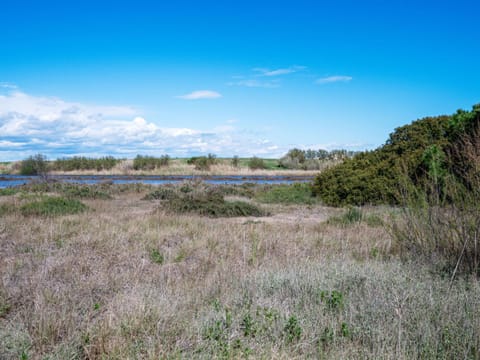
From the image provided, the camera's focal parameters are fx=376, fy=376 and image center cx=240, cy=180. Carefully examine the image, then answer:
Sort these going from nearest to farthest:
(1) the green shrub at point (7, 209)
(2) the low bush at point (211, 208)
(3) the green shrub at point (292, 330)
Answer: (3) the green shrub at point (292, 330), (1) the green shrub at point (7, 209), (2) the low bush at point (211, 208)

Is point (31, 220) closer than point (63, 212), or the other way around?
point (31, 220)

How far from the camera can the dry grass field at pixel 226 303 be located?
142 inches

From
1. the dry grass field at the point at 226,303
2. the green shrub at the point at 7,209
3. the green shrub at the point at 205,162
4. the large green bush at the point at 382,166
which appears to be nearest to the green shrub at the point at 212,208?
the large green bush at the point at 382,166

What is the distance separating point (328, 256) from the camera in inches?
301

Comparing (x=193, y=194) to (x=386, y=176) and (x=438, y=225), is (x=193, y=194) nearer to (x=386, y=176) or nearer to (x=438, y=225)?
(x=386, y=176)

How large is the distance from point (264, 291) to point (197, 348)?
1.80 meters

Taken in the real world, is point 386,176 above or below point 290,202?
above

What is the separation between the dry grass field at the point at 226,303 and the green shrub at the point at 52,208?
5.07 meters

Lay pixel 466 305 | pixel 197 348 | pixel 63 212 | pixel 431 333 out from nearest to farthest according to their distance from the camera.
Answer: pixel 197 348 < pixel 431 333 < pixel 466 305 < pixel 63 212

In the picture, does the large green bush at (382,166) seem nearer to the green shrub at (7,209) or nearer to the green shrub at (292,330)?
the green shrub at (292,330)

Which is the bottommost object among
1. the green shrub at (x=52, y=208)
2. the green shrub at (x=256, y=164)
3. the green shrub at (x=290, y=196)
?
the green shrub at (x=290, y=196)

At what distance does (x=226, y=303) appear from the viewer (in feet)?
15.0

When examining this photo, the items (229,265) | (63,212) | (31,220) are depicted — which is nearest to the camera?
(229,265)

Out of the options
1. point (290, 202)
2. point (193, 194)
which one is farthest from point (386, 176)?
point (193, 194)
